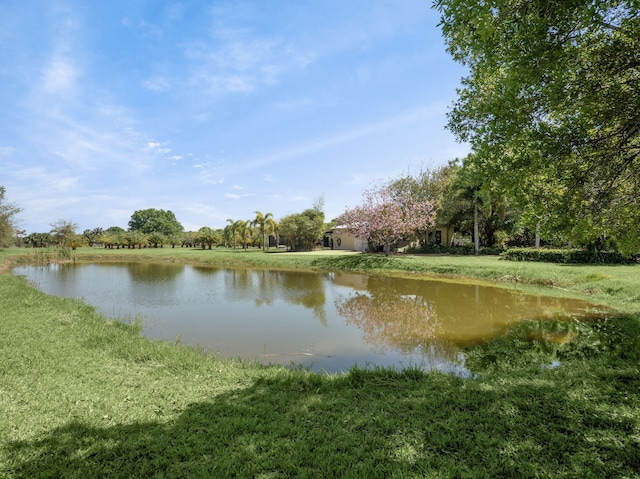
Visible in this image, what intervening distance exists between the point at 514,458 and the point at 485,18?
496 cm

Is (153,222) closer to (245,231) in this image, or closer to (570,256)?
(245,231)

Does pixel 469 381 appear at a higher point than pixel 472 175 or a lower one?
lower

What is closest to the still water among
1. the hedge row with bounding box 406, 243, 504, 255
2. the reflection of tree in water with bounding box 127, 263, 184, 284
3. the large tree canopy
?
the reflection of tree in water with bounding box 127, 263, 184, 284

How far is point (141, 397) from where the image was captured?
469 centimetres

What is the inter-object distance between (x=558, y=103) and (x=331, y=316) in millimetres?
8932

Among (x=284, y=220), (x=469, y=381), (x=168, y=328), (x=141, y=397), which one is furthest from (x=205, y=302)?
(x=284, y=220)

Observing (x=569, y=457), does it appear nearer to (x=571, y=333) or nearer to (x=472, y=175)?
(x=472, y=175)

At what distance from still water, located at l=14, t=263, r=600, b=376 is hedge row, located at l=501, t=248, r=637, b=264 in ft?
33.2

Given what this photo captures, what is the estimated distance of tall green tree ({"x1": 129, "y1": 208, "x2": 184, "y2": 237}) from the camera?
10334cm

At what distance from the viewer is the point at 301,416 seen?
13.6 feet

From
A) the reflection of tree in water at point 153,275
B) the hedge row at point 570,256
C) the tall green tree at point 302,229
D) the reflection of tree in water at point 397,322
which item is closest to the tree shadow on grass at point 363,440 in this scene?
the reflection of tree in water at point 397,322

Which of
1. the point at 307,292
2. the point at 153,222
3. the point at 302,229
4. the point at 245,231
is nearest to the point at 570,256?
the point at 307,292

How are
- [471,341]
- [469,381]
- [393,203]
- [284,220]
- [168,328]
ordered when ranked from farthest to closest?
[284,220] < [393,203] < [168,328] < [471,341] < [469,381]

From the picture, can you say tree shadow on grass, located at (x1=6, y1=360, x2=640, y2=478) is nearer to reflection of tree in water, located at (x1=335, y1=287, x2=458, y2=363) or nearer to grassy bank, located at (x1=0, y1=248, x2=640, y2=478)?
grassy bank, located at (x1=0, y1=248, x2=640, y2=478)
